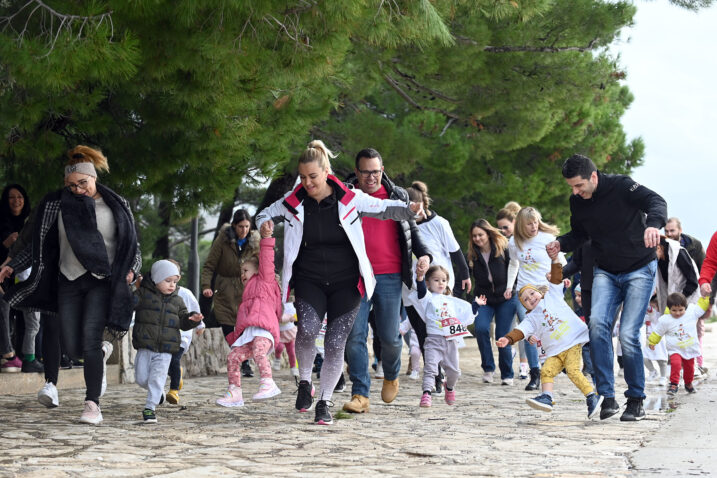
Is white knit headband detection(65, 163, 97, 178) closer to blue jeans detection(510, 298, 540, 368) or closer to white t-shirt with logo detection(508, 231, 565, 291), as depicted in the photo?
blue jeans detection(510, 298, 540, 368)

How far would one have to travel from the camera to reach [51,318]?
7258 mm

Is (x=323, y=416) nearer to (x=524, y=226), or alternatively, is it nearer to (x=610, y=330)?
(x=610, y=330)

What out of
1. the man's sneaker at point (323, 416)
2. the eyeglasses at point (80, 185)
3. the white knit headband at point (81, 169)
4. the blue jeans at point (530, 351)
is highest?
the white knit headband at point (81, 169)

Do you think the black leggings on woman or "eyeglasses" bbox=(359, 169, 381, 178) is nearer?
the black leggings on woman

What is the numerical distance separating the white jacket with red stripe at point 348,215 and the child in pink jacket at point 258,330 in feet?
3.24

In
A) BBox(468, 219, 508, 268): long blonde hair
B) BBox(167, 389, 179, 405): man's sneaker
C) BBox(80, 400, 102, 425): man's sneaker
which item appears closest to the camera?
BBox(80, 400, 102, 425): man's sneaker

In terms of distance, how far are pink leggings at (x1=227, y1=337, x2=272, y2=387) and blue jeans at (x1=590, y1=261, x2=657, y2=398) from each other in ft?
8.25

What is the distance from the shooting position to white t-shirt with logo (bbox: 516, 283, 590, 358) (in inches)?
287

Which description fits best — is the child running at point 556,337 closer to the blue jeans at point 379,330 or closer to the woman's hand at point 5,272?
the blue jeans at point 379,330

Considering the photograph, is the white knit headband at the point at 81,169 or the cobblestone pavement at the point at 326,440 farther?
the white knit headband at the point at 81,169

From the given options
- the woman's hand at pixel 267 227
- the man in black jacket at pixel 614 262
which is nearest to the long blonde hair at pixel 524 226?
the man in black jacket at pixel 614 262

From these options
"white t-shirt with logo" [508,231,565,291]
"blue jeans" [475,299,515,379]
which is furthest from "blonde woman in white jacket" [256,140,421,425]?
"blue jeans" [475,299,515,379]

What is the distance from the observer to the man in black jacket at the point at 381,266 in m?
7.15

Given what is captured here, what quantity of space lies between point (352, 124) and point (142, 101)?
24.6 ft
